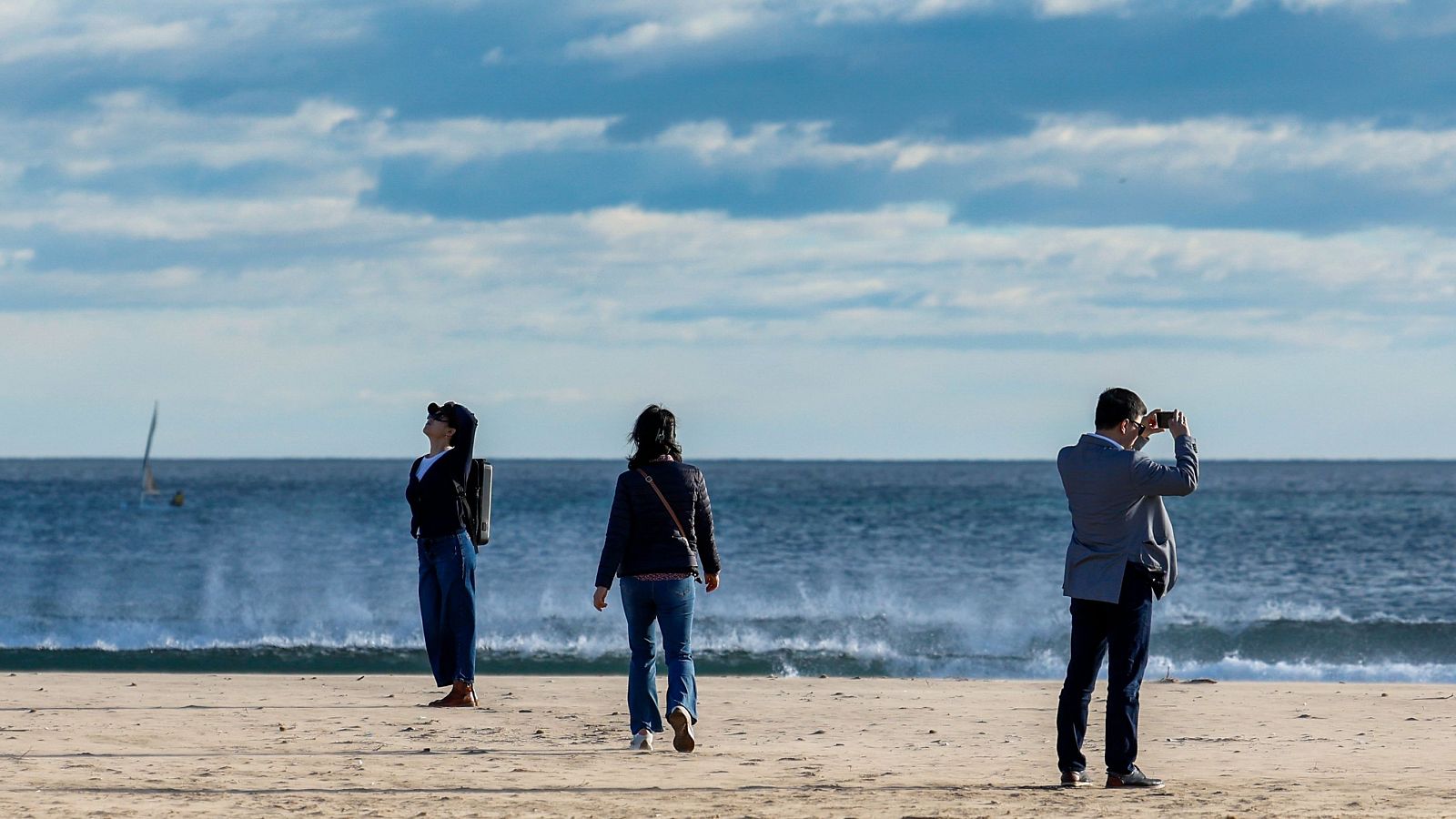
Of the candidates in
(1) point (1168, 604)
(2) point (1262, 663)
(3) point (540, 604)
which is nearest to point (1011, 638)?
(2) point (1262, 663)

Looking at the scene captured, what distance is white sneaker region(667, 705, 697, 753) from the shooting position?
6863 mm

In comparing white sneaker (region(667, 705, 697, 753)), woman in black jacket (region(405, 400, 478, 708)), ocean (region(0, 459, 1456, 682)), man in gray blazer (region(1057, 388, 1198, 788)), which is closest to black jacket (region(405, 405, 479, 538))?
woman in black jacket (region(405, 400, 478, 708))

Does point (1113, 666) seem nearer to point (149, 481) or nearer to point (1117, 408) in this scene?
point (1117, 408)

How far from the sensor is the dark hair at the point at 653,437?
674 cm

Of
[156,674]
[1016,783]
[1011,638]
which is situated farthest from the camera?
[1011,638]

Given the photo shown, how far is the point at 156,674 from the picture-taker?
10.7 meters

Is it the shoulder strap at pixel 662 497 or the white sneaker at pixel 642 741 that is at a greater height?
the shoulder strap at pixel 662 497

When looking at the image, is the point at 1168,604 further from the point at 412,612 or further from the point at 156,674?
the point at 156,674

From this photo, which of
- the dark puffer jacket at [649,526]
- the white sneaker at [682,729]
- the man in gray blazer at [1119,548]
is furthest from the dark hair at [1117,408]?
the white sneaker at [682,729]

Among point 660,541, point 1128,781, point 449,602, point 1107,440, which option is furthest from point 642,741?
point 1107,440

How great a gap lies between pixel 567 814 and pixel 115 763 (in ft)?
8.38

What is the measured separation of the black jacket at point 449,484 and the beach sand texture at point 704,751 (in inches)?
44.5

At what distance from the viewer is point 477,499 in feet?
27.4

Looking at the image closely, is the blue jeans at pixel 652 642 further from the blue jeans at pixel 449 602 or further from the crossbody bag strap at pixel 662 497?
the blue jeans at pixel 449 602
